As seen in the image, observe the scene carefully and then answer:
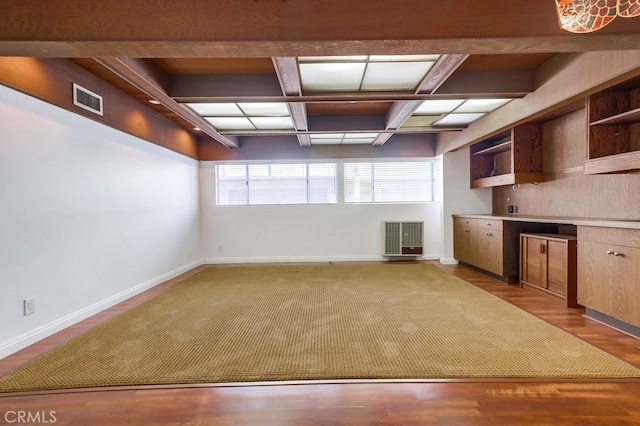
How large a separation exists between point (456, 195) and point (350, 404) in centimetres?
473

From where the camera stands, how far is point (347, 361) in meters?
2.02

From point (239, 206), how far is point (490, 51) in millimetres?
4988

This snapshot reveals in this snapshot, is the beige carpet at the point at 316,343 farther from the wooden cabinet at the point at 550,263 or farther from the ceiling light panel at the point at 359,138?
the ceiling light panel at the point at 359,138

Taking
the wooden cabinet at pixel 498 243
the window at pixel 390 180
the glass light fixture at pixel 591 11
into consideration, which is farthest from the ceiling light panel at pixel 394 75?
the window at pixel 390 180

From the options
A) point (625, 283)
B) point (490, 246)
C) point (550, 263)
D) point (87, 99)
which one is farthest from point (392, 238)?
point (87, 99)

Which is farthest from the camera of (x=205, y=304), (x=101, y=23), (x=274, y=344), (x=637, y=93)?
(x=205, y=304)

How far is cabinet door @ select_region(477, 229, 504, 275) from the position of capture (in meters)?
4.09

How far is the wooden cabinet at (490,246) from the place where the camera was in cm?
407

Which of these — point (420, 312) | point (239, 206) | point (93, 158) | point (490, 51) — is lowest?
point (420, 312)

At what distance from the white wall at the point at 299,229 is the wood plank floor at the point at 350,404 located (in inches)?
163

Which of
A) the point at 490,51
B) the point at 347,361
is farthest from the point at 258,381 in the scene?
the point at 490,51

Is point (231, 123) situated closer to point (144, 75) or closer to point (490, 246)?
point (144, 75)

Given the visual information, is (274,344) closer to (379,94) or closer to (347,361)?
(347,361)

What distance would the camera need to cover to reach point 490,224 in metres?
4.28
